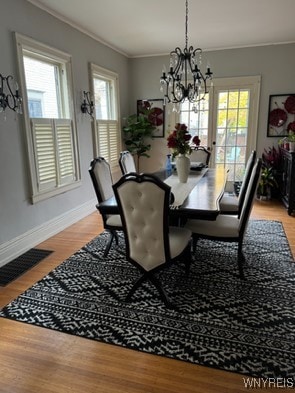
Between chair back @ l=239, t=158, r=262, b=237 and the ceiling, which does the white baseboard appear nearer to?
chair back @ l=239, t=158, r=262, b=237

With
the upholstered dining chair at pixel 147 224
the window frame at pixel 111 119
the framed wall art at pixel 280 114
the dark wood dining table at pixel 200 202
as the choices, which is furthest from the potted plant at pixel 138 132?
the upholstered dining chair at pixel 147 224

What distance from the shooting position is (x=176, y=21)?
3764 mm

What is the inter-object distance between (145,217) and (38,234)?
1.97m

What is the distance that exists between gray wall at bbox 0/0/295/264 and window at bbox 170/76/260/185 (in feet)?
0.53

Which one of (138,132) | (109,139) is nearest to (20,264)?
(109,139)

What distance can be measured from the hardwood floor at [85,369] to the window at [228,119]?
4.07 metres

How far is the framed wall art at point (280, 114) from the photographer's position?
501cm

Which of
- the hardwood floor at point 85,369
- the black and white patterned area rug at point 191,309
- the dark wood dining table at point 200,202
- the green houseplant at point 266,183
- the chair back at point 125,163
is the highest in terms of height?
the chair back at point 125,163

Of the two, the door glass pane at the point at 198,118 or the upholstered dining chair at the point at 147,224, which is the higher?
the door glass pane at the point at 198,118

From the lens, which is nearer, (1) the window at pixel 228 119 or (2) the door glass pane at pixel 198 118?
(1) the window at pixel 228 119

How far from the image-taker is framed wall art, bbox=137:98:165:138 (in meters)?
5.68

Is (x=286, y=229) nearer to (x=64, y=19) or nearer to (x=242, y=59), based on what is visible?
(x=242, y=59)

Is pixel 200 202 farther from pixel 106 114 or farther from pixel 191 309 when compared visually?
pixel 106 114

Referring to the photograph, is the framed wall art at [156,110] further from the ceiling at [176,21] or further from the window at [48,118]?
the window at [48,118]
